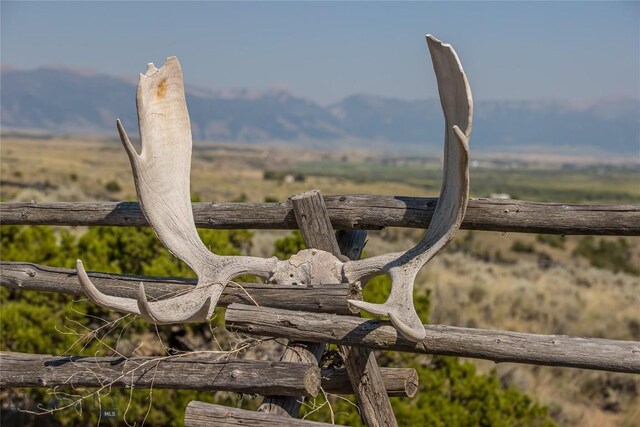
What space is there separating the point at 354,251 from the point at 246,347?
2.37 ft

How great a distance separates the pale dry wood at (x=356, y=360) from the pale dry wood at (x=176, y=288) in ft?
0.86

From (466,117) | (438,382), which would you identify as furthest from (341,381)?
(438,382)

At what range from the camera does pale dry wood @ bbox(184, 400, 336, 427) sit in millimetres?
3492

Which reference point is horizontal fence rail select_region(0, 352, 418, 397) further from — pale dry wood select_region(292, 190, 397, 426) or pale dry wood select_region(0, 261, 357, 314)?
pale dry wood select_region(0, 261, 357, 314)

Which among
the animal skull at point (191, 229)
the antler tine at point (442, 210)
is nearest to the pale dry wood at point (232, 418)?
the animal skull at point (191, 229)

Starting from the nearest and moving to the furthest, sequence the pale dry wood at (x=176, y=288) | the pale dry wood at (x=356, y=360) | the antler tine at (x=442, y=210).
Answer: the antler tine at (x=442, y=210) < the pale dry wood at (x=176, y=288) < the pale dry wood at (x=356, y=360)

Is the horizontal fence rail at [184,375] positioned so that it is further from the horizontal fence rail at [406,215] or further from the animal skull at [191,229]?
the horizontal fence rail at [406,215]

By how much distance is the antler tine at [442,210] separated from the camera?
10.2 feet

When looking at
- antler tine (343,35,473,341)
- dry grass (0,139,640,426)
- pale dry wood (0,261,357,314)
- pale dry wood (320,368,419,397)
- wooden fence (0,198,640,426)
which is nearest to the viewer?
antler tine (343,35,473,341)

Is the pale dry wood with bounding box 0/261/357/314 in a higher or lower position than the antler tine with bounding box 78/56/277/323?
lower

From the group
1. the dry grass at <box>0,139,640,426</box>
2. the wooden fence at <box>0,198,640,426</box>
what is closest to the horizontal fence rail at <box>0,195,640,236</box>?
the wooden fence at <box>0,198,640,426</box>

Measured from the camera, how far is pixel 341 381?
3.94 metres

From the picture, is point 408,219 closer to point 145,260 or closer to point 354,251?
point 354,251

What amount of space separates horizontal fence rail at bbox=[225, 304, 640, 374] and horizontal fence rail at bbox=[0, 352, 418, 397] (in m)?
0.17
